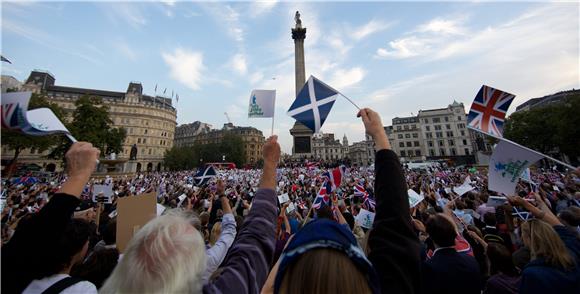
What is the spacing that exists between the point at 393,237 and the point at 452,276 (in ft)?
5.70

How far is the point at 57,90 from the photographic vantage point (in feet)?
202

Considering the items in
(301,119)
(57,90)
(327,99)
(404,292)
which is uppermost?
(57,90)

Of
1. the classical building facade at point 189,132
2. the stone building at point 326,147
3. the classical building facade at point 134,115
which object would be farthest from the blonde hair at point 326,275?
the classical building facade at point 189,132

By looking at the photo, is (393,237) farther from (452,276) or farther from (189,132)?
(189,132)

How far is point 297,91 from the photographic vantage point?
1672 inches

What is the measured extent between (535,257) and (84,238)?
179 inches

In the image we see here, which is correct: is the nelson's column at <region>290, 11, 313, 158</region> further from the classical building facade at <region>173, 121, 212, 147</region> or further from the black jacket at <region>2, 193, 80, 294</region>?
the classical building facade at <region>173, 121, 212, 147</region>

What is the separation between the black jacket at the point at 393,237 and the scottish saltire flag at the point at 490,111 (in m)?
4.57

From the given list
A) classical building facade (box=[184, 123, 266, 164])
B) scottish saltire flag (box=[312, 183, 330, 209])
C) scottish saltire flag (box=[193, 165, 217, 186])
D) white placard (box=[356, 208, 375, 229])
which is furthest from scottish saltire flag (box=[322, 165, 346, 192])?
classical building facade (box=[184, 123, 266, 164])

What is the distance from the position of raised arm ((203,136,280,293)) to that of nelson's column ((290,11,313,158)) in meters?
35.3

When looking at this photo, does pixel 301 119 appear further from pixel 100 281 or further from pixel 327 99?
pixel 100 281

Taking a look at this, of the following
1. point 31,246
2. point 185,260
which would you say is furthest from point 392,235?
point 31,246

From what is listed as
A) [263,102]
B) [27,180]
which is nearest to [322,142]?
[27,180]

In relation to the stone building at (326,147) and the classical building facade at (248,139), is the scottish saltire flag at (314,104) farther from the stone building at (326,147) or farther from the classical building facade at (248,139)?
the stone building at (326,147)
